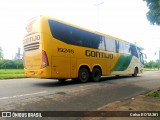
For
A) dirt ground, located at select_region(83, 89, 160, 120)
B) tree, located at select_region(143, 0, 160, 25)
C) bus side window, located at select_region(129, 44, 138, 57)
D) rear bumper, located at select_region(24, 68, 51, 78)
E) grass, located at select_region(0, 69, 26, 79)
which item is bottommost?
dirt ground, located at select_region(83, 89, 160, 120)

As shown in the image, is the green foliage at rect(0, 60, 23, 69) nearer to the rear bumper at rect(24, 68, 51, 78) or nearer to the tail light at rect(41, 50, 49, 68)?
the rear bumper at rect(24, 68, 51, 78)

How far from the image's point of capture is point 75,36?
1428 centimetres

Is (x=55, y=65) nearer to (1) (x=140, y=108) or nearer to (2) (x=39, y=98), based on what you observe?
(2) (x=39, y=98)

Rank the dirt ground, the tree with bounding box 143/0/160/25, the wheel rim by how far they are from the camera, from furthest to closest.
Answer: the wheel rim < the tree with bounding box 143/0/160/25 < the dirt ground

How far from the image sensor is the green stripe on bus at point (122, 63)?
19.3m

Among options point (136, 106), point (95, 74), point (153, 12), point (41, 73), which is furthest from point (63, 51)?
point (136, 106)


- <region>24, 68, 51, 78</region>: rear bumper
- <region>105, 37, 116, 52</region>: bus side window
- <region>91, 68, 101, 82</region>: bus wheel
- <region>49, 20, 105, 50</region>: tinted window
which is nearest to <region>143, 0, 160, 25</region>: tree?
<region>49, 20, 105, 50</region>: tinted window

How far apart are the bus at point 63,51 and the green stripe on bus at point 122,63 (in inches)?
61.0

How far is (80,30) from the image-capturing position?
14.8m

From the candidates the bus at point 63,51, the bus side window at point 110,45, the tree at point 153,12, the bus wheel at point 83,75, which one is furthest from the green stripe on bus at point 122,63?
the tree at point 153,12

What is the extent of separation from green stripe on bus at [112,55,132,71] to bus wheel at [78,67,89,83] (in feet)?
12.5

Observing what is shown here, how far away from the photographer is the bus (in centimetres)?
1262

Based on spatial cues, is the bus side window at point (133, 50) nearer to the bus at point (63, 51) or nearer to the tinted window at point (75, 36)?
the bus at point (63, 51)

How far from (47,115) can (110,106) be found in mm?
2065
